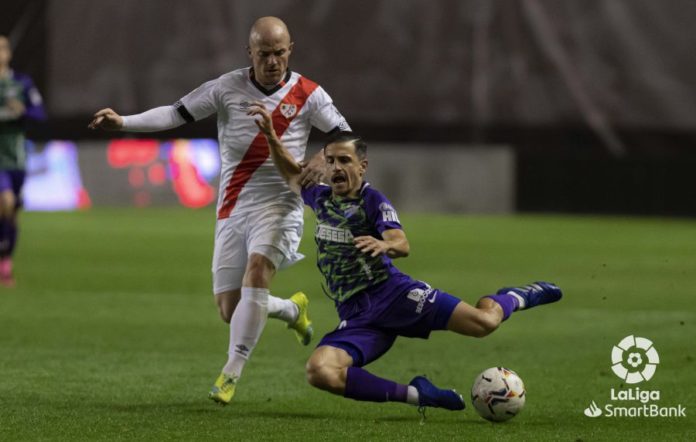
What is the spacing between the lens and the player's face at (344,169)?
7.06 meters

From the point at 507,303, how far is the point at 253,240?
1.46 m

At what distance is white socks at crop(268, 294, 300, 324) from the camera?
841cm

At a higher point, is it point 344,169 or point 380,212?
point 344,169

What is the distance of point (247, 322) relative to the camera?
299 inches

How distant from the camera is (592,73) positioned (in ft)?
76.0

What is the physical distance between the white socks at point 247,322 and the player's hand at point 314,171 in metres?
0.62

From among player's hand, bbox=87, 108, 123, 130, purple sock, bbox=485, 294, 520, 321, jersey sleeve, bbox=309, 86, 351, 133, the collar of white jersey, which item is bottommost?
purple sock, bbox=485, 294, 520, 321

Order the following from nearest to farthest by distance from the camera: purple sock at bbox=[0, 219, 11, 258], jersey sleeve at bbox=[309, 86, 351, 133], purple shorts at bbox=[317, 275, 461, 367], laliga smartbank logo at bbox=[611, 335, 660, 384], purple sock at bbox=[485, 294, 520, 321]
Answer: purple shorts at bbox=[317, 275, 461, 367] < purple sock at bbox=[485, 294, 520, 321] < jersey sleeve at bbox=[309, 86, 351, 133] < laliga smartbank logo at bbox=[611, 335, 660, 384] < purple sock at bbox=[0, 219, 11, 258]

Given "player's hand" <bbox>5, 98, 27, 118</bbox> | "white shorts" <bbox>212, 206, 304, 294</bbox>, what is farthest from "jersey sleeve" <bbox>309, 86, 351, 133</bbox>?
"player's hand" <bbox>5, 98, 27, 118</bbox>

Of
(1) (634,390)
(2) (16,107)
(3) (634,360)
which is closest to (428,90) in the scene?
(2) (16,107)

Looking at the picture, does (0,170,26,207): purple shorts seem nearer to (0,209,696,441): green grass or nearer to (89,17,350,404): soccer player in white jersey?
(0,209,696,441): green grass

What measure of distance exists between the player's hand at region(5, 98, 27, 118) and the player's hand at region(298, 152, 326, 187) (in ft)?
21.8

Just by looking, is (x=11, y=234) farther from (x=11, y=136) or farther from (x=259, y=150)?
(x=259, y=150)

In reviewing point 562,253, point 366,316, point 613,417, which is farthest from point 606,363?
point 562,253
